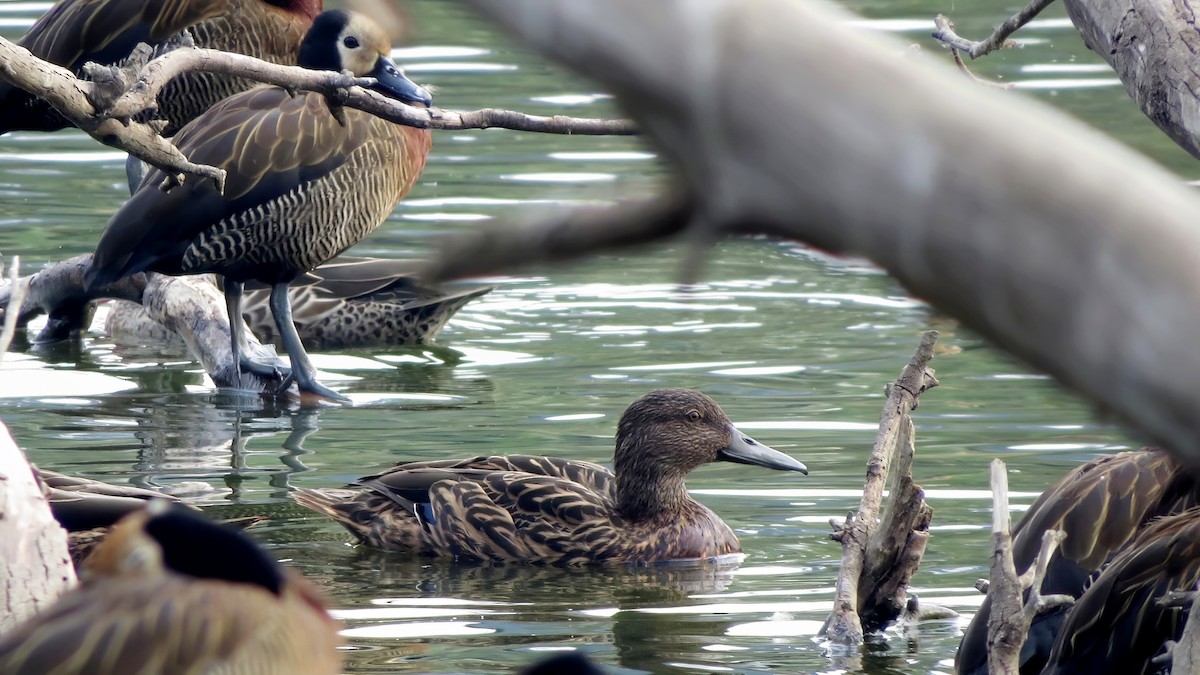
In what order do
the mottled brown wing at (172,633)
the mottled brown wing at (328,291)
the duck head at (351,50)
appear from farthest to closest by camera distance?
the mottled brown wing at (328,291) → the duck head at (351,50) → the mottled brown wing at (172,633)

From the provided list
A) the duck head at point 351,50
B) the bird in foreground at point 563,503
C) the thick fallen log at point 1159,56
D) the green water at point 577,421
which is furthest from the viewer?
the duck head at point 351,50

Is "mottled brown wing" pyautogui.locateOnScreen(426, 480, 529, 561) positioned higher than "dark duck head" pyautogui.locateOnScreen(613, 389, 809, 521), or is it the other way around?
"dark duck head" pyautogui.locateOnScreen(613, 389, 809, 521)

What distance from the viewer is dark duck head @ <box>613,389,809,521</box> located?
306 inches

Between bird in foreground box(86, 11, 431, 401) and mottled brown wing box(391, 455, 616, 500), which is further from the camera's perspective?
bird in foreground box(86, 11, 431, 401)

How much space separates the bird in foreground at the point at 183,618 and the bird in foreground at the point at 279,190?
6.08m

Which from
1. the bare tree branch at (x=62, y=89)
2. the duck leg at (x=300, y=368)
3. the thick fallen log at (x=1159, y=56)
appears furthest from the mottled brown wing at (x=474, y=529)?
the thick fallen log at (x=1159, y=56)

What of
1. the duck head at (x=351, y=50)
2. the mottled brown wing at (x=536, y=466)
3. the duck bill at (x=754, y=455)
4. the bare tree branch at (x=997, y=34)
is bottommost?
the mottled brown wing at (x=536, y=466)

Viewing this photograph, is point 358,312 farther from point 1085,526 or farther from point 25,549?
point 25,549

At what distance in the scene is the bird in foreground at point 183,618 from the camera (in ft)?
10.8

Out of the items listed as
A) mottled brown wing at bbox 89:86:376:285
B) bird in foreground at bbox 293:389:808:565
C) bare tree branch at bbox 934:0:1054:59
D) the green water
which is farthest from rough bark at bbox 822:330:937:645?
mottled brown wing at bbox 89:86:376:285

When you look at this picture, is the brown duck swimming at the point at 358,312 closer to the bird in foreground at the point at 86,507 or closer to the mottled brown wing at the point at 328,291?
the mottled brown wing at the point at 328,291

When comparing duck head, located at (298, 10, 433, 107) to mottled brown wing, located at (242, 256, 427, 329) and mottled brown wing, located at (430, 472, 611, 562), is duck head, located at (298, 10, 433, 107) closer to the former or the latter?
mottled brown wing, located at (242, 256, 427, 329)

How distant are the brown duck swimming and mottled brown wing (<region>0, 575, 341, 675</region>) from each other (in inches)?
310

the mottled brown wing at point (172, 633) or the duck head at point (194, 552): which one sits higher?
the duck head at point (194, 552)
